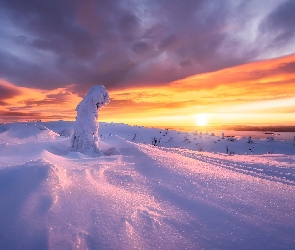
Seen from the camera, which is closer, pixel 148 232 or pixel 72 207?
pixel 148 232

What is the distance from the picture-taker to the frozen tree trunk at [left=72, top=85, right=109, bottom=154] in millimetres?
7762

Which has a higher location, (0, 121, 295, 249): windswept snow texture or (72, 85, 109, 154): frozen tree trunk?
(72, 85, 109, 154): frozen tree trunk

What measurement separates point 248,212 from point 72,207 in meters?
1.86

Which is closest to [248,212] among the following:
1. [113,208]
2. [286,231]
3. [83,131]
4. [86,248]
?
[286,231]

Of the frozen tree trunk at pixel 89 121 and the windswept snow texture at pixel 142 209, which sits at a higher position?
the frozen tree trunk at pixel 89 121

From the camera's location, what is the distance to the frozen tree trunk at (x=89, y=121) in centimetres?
776

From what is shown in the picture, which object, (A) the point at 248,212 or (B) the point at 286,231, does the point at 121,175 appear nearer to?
(A) the point at 248,212

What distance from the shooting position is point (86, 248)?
→ 5.96 feet

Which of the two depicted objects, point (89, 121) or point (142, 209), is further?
point (89, 121)

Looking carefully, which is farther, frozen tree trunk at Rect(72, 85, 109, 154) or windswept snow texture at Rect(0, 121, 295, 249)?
frozen tree trunk at Rect(72, 85, 109, 154)

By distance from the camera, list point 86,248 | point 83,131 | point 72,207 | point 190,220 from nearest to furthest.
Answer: point 86,248, point 190,220, point 72,207, point 83,131

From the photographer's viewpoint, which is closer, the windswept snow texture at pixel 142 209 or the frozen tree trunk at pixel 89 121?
the windswept snow texture at pixel 142 209

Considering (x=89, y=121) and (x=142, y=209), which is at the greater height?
(x=89, y=121)

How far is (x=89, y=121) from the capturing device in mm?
7973
